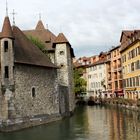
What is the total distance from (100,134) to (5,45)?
11.9 meters

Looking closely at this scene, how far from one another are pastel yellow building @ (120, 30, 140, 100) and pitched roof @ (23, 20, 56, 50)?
555 inches

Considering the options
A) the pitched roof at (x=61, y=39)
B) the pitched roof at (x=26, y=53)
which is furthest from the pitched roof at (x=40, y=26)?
the pitched roof at (x=26, y=53)

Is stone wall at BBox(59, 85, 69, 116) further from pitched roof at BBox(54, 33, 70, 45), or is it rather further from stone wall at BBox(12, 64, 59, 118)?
pitched roof at BBox(54, 33, 70, 45)

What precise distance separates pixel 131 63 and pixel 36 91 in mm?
34204

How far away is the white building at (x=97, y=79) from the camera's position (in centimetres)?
10238

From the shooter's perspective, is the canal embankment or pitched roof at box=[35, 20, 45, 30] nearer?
the canal embankment

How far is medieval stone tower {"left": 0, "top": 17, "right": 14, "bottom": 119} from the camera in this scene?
35.3 meters

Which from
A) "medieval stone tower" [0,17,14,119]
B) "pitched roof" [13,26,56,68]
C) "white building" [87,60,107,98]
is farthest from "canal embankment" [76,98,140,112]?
"medieval stone tower" [0,17,14,119]

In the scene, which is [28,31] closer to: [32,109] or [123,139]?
[32,109]

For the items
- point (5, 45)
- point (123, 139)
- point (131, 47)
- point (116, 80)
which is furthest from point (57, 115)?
point (116, 80)

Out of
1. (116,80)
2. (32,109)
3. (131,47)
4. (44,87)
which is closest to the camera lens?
(32,109)

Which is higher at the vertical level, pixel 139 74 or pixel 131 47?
pixel 131 47

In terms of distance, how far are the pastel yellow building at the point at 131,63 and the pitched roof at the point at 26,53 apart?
2598 centimetres

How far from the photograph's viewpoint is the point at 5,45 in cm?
3644
